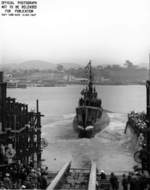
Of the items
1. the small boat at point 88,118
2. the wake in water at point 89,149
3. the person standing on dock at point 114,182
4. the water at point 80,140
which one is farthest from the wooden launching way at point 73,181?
the small boat at point 88,118

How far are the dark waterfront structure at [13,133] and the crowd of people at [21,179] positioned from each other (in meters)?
0.41

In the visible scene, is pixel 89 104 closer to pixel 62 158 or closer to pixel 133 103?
pixel 62 158

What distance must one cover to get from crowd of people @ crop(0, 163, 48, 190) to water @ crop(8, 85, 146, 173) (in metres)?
9.41

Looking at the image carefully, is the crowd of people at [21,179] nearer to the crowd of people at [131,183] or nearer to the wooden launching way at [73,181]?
the wooden launching way at [73,181]

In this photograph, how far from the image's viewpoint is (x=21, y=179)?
15.0 m

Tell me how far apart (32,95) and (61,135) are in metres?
24.9

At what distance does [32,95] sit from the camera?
6912cm

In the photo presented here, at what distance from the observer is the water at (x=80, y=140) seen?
1228 inches

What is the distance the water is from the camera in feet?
102

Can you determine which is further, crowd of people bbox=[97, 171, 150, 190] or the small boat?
the small boat

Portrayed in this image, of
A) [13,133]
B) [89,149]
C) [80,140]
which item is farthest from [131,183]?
[80,140]

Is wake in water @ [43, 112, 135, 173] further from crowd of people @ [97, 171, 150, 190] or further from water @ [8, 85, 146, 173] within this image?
crowd of people @ [97, 171, 150, 190]

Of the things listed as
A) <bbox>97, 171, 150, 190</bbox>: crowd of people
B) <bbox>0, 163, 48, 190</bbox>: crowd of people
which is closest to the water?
<bbox>97, 171, 150, 190</bbox>: crowd of people

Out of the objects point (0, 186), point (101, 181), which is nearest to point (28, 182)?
point (0, 186)
